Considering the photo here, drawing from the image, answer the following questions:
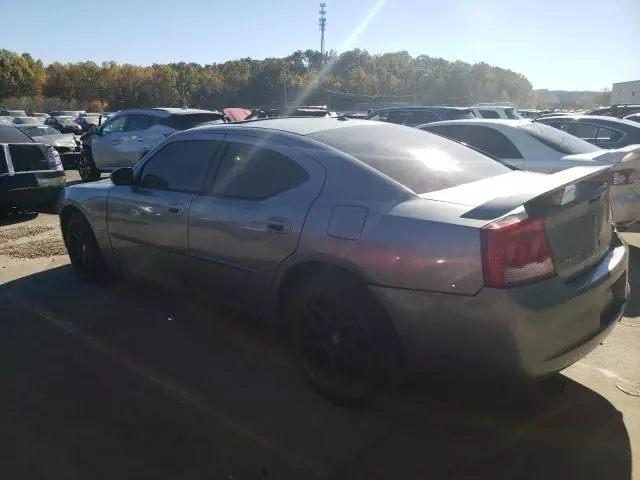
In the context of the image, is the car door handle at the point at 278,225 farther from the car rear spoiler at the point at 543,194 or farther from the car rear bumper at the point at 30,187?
the car rear bumper at the point at 30,187

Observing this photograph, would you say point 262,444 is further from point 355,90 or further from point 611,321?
point 355,90

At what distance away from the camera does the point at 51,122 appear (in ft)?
120

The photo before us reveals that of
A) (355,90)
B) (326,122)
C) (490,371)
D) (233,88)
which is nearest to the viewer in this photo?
(490,371)

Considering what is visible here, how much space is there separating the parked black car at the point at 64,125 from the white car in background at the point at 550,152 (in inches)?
1285

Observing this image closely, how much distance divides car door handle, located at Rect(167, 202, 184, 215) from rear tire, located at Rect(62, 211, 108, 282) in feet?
4.37

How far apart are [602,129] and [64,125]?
35.4 m

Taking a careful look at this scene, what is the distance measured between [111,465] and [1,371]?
1398mm

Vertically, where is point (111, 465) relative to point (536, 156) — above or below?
below

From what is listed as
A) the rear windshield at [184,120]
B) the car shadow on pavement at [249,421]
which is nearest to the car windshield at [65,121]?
the rear windshield at [184,120]

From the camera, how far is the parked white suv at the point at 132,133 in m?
10.8

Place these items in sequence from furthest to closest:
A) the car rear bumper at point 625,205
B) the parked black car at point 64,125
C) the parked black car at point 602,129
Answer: the parked black car at point 64,125 → the parked black car at point 602,129 → the car rear bumper at point 625,205

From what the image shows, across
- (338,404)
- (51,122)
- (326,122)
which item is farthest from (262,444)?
(51,122)

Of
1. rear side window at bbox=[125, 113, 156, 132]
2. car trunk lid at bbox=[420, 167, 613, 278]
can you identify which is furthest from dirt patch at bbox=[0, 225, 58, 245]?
car trunk lid at bbox=[420, 167, 613, 278]

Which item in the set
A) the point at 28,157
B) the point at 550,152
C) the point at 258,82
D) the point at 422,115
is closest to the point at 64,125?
the point at 28,157
